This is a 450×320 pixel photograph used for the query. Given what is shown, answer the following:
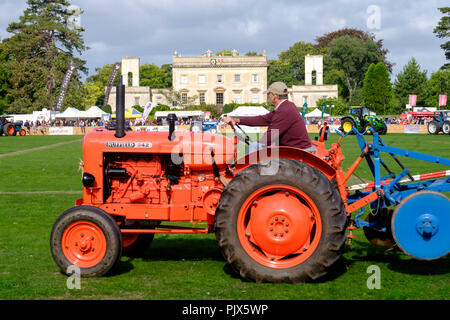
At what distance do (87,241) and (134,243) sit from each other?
1149 millimetres

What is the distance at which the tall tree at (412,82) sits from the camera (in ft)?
219

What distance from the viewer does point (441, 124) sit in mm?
42531

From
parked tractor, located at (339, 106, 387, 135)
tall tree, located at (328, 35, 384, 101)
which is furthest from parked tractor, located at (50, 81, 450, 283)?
tall tree, located at (328, 35, 384, 101)

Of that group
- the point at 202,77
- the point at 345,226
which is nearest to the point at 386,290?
the point at 345,226

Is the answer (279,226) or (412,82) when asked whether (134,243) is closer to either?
(279,226)

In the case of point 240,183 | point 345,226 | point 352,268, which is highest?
point 240,183

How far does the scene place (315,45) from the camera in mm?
106812

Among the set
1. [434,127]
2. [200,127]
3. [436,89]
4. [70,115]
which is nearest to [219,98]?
[70,115]

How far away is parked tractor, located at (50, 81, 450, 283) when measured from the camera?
5.18 metres

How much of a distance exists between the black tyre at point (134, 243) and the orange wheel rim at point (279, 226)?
6.08ft

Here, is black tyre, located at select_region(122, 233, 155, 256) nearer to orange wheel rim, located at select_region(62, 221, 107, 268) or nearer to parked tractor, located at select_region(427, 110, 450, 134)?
orange wheel rim, located at select_region(62, 221, 107, 268)

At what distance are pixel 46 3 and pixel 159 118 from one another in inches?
1006

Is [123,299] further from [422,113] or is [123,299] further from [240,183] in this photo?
[422,113]

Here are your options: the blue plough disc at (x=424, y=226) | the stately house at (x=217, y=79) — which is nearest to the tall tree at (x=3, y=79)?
the stately house at (x=217, y=79)
